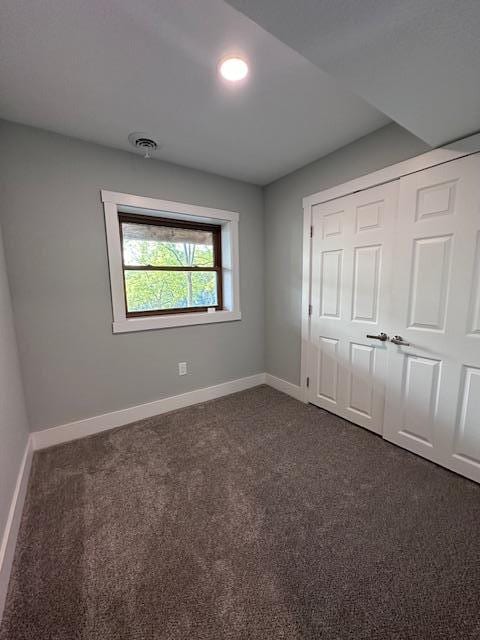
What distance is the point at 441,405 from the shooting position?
179 cm

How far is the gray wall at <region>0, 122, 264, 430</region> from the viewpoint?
1.92 metres

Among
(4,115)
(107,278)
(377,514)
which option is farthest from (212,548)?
(4,115)

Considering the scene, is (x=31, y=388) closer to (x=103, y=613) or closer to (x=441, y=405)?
(x=103, y=613)

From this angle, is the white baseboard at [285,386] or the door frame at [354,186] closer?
the door frame at [354,186]

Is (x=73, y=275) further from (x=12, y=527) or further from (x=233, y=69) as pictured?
(x=233, y=69)

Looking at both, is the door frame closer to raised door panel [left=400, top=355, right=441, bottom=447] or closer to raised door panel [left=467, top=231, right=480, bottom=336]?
raised door panel [left=467, top=231, right=480, bottom=336]

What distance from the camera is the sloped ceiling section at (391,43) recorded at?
0.80m

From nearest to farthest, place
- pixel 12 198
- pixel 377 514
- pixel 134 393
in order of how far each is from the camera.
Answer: pixel 377 514, pixel 12 198, pixel 134 393

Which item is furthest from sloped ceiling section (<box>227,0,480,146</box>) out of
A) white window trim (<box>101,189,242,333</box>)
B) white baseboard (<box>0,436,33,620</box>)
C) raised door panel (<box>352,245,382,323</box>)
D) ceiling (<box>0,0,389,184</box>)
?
white baseboard (<box>0,436,33,620</box>)

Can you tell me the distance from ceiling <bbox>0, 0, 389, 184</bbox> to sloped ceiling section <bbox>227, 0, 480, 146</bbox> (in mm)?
429

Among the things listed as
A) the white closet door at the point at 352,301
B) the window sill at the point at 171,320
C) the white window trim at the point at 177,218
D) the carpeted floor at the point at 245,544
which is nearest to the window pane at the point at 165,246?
the white window trim at the point at 177,218

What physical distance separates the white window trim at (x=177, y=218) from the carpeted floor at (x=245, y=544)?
1.11 m

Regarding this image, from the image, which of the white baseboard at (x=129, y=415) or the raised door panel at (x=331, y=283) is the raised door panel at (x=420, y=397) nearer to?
the raised door panel at (x=331, y=283)

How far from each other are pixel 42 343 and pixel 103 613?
176cm
